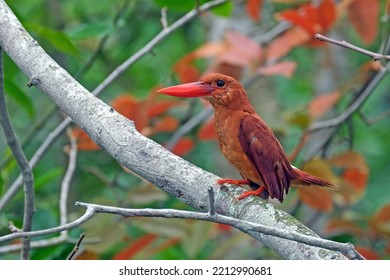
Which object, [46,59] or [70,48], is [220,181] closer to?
[46,59]

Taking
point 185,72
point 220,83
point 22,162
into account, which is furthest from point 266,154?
point 185,72

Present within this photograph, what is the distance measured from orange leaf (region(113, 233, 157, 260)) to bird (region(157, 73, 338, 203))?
2.97 feet

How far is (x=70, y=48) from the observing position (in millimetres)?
2131

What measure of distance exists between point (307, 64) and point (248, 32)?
1.12 meters

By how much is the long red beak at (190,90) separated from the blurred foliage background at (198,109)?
793mm

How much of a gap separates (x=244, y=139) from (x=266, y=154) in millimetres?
51

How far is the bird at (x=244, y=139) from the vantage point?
1393 millimetres

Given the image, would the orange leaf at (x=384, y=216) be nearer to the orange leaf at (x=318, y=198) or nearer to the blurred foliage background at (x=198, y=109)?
the blurred foliage background at (x=198, y=109)

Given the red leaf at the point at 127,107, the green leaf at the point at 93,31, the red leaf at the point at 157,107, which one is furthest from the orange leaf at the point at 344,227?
the green leaf at the point at 93,31

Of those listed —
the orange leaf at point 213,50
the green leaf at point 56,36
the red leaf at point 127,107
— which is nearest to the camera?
the green leaf at point 56,36

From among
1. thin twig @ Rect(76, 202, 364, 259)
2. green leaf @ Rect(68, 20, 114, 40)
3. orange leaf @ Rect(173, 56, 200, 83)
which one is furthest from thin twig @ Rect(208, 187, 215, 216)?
orange leaf @ Rect(173, 56, 200, 83)

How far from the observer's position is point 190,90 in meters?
1.37

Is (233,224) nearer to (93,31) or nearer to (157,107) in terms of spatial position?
(93,31)
